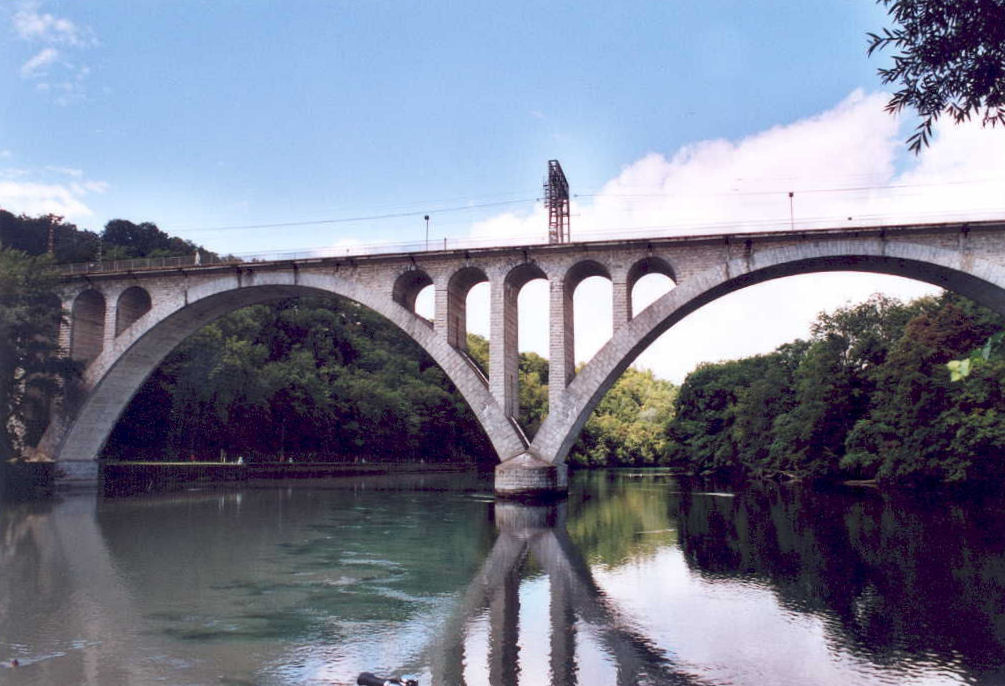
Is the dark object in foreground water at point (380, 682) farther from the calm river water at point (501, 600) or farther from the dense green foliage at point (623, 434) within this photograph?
the dense green foliage at point (623, 434)

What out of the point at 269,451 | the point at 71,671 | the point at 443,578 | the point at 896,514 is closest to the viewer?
the point at 71,671

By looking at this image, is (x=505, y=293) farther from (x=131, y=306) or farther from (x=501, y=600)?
(x=501, y=600)

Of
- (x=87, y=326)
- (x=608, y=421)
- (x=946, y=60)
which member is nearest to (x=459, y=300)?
(x=87, y=326)

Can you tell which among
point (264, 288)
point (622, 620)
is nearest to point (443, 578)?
point (622, 620)

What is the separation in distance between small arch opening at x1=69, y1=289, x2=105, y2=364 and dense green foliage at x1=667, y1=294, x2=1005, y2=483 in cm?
4200

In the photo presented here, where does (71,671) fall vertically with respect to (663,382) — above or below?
below

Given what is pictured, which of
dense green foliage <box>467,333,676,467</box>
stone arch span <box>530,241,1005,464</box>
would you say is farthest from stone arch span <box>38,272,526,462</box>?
dense green foliage <box>467,333,676,467</box>

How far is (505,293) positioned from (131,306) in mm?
22519

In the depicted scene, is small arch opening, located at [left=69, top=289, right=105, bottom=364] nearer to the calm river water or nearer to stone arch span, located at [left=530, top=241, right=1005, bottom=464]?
the calm river water

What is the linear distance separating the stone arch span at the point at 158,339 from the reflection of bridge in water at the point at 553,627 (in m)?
20.5

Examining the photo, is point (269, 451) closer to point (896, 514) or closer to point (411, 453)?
point (411, 453)

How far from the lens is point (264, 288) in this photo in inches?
1652

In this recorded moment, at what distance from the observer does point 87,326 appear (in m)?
46.2

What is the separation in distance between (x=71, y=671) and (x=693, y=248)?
29164 millimetres
